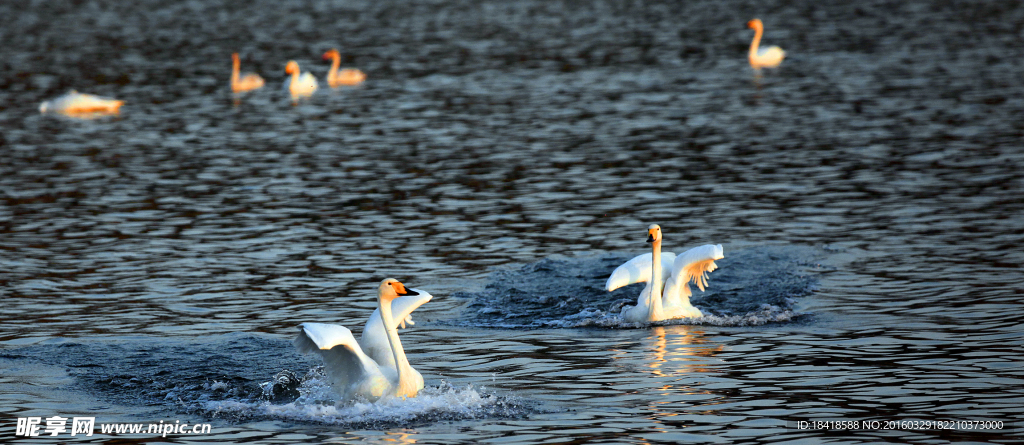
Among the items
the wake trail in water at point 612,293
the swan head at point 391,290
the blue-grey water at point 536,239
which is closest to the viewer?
the swan head at point 391,290

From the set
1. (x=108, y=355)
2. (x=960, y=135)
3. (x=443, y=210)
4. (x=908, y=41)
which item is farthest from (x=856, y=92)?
(x=108, y=355)

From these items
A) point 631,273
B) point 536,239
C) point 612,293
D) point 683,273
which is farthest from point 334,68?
point 683,273

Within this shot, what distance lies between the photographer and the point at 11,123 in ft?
101

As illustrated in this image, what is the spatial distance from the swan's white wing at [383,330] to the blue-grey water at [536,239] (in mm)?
540

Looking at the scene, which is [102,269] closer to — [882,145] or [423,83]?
[882,145]

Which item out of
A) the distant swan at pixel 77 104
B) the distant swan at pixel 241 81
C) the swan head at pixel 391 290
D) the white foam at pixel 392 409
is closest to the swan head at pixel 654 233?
the white foam at pixel 392 409

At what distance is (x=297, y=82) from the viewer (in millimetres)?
36344

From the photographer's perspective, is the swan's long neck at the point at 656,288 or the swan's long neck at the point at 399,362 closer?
the swan's long neck at the point at 399,362

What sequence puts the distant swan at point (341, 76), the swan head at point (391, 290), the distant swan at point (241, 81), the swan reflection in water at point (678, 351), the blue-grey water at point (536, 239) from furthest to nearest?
the distant swan at point (341, 76) → the distant swan at point (241, 81) → the swan reflection in water at point (678, 351) → the blue-grey water at point (536, 239) → the swan head at point (391, 290)

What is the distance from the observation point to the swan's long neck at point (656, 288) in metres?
14.3

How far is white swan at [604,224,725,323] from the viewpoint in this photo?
14281mm

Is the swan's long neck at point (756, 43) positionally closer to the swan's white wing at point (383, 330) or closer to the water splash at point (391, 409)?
the swan's white wing at point (383, 330)

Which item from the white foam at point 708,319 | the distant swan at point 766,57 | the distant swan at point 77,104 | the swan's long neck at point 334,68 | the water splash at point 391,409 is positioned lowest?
the water splash at point 391,409

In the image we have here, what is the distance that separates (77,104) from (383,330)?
883 inches
